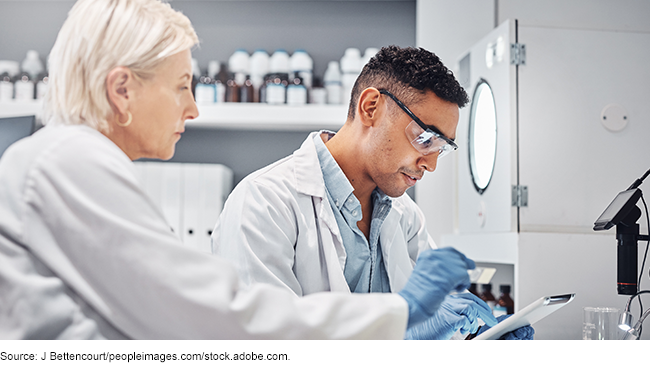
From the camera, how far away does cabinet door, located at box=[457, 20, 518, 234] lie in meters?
1.84

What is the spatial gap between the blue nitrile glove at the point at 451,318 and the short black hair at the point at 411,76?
0.47 m

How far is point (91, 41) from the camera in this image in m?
0.73

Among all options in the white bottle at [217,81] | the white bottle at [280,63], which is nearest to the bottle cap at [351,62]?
the white bottle at [280,63]

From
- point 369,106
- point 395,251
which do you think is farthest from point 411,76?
point 395,251

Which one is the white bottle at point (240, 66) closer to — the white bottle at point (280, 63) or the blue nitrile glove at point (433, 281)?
the white bottle at point (280, 63)

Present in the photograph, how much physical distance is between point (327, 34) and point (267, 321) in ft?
7.50

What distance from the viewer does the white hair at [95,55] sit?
73cm

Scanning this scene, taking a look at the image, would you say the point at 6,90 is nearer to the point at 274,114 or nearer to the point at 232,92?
the point at 232,92

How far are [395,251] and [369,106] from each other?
1.23 feet

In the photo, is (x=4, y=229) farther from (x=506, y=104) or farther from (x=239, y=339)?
(x=506, y=104)

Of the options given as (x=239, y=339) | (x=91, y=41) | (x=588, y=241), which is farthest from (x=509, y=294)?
(x=91, y=41)

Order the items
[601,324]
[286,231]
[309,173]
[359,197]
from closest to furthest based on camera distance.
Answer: [286,231] → [309,173] → [359,197] → [601,324]

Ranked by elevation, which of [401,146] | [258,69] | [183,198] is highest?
[258,69]

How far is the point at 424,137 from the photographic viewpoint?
125 centimetres
